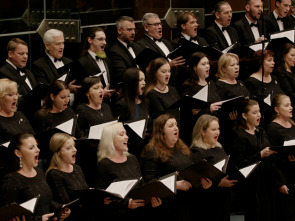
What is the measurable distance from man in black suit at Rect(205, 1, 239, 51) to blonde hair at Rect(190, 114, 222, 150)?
72.2 inches

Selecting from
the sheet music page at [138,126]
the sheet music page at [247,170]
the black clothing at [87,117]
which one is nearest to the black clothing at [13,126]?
the black clothing at [87,117]

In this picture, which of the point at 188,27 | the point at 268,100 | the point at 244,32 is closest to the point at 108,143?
the point at 268,100

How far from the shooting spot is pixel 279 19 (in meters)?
7.76

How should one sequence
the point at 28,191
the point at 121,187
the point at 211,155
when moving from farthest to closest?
1. the point at 211,155
2. the point at 121,187
3. the point at 28,191

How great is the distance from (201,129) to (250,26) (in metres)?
2.29

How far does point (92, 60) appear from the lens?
20.6 feet

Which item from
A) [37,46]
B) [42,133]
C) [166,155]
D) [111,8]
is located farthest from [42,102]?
[111,8]

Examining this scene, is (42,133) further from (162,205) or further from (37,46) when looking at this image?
(37,46)

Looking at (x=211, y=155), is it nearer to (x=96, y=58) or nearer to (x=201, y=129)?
(x=201, y=129)

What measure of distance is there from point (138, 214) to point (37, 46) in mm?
2360

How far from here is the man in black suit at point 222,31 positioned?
23.8 ft

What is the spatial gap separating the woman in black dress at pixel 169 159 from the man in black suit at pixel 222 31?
2073mm

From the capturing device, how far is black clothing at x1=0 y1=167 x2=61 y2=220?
444cm

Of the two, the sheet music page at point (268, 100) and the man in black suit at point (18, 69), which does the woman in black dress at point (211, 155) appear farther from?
the man in black suit at point (18, 69)
